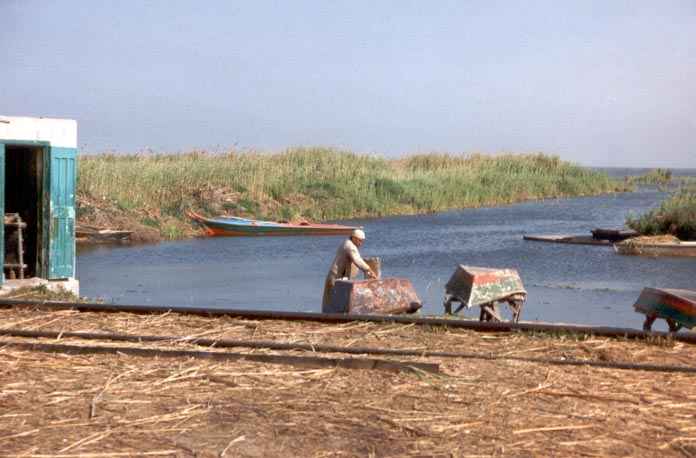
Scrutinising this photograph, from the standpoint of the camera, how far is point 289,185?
151 feet

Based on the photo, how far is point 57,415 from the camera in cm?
731

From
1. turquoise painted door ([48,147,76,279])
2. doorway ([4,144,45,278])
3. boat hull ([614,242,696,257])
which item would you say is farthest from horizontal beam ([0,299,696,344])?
boat hull ([614,242,696,257])

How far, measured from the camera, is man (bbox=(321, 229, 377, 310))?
14188mm

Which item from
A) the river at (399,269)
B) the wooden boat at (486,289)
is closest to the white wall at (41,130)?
the river at (399,269)

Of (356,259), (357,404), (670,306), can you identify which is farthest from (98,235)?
(357,404)

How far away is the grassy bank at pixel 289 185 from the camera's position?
1502 inches

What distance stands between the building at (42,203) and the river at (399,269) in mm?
4028

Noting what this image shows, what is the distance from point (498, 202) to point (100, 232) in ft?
88.4

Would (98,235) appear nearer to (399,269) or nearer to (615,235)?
(399,269)

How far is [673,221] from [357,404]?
28.2 m

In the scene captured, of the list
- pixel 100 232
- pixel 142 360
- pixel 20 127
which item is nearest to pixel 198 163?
pixel 100 232

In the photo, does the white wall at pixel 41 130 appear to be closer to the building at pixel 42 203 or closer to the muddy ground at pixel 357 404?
the building at pixel 42 203

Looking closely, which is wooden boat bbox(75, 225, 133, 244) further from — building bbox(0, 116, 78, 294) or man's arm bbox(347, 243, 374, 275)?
man's arm bbox(347, 243, 374, 275)

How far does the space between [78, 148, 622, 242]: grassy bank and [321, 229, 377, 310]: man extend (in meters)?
22.3
